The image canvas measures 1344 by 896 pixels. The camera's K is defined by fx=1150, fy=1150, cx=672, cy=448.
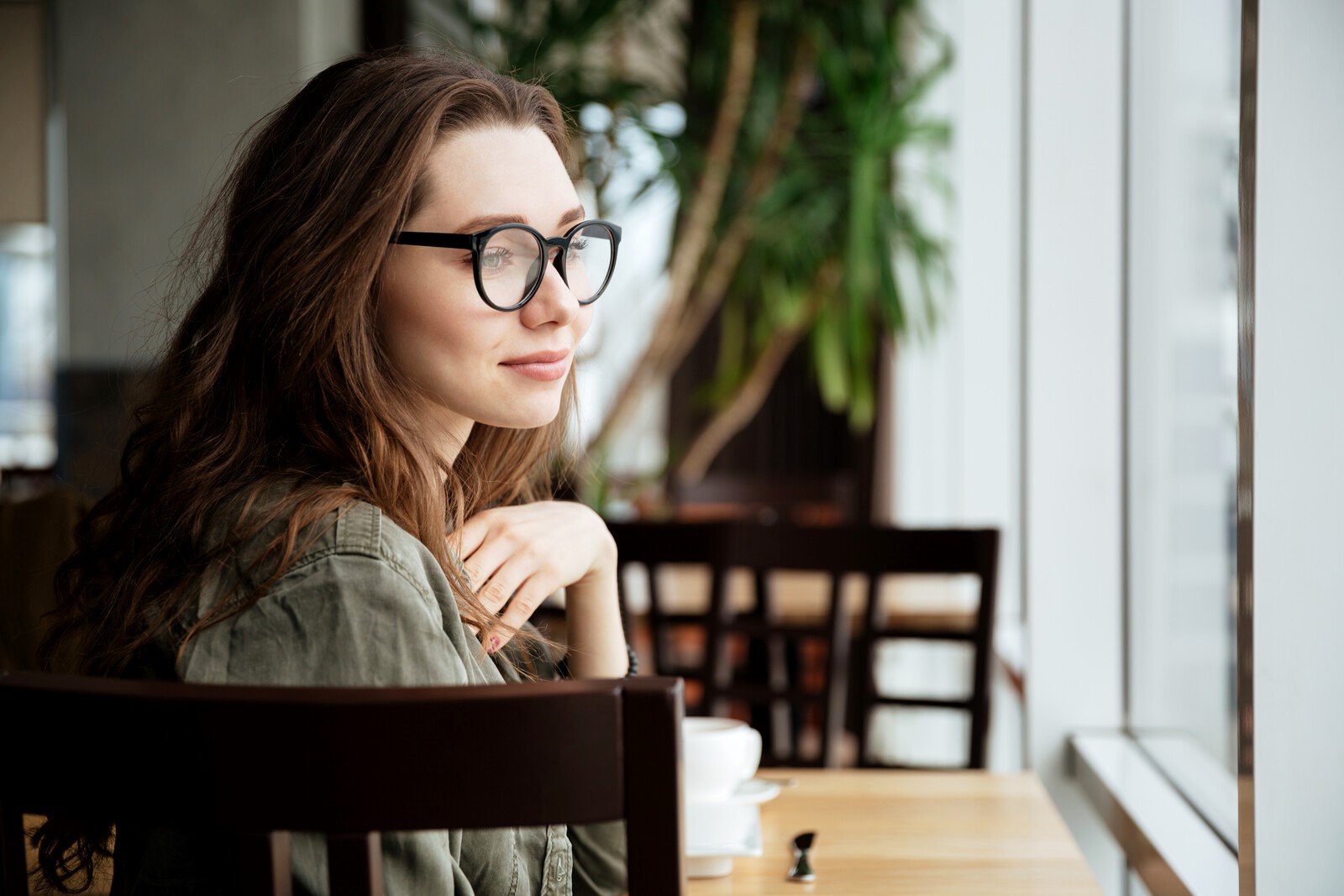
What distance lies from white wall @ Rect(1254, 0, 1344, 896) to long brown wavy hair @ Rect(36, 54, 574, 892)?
58 cm

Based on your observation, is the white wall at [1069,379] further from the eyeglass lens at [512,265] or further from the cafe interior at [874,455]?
the eyeglass lens at [512,265]

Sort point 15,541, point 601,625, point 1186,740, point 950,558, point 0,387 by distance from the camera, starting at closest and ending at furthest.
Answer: point 601,625 < point 15,541 < point 1186,740 < point 950,558 < point 0,387

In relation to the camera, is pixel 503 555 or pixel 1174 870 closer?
pixel 503 555

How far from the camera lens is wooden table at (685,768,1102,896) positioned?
0.91 meters

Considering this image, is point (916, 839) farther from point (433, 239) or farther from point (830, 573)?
point (830, 573)

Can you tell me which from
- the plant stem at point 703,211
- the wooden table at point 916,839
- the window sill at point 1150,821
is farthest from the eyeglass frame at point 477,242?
the plant stem at point 703,211

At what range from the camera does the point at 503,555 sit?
3.22 feet

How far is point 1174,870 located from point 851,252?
9.04 feet

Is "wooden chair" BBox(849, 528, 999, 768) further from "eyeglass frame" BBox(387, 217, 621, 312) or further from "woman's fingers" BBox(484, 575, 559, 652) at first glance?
"eyeglass frame" BBox(387, 217, 621, 312)

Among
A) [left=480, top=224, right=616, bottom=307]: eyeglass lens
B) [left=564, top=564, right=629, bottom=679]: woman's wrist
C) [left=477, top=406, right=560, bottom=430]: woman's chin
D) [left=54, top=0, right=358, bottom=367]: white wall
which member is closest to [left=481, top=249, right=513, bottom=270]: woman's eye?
[left=480, top=224, right=616, bottom=307]: eyeglass lens

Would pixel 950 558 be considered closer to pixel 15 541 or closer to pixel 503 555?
pixel 503 555

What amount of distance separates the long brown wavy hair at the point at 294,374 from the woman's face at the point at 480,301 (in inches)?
0.6

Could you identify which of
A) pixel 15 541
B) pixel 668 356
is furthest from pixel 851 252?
pixel 15 541

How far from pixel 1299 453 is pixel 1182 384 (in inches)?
36.7
